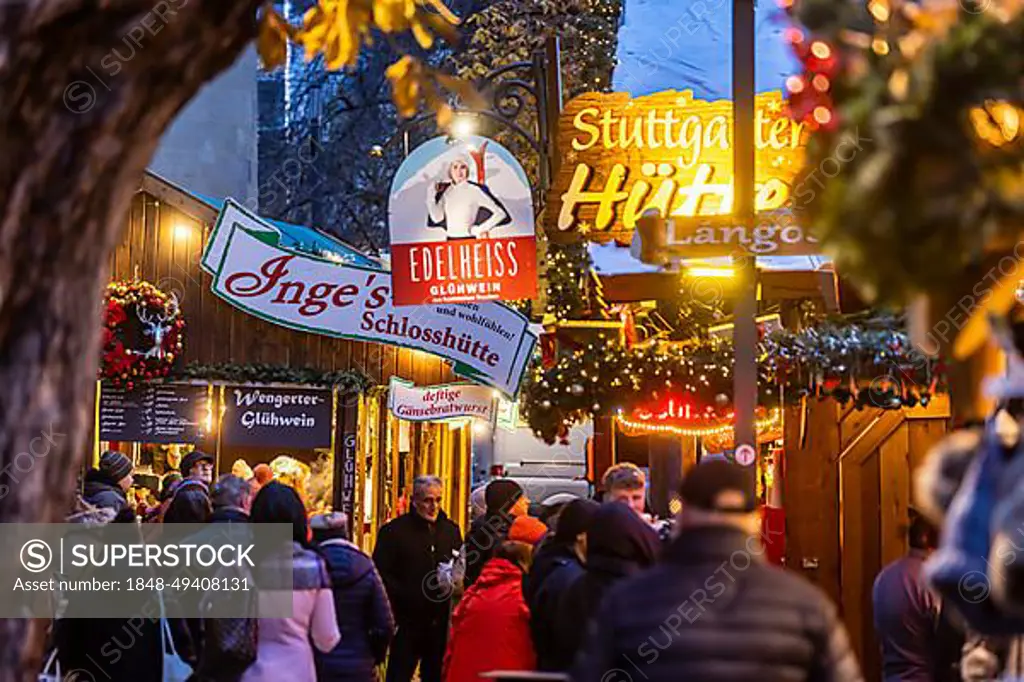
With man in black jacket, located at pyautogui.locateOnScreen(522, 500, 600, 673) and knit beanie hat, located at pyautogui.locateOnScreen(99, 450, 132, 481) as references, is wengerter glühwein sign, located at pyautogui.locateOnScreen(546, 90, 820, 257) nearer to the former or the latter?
man in black jacket, located at pyautogui.locateOnScreen(522, 500, 600, 673)

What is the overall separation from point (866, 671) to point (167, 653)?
19.5ft

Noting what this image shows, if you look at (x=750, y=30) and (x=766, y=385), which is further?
(x=766, y=385)

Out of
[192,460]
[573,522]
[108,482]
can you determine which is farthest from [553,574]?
[192,460]

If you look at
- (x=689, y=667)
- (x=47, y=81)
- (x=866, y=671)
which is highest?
(x=47, y=81)

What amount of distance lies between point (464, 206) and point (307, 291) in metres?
4.58

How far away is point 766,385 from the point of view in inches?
454

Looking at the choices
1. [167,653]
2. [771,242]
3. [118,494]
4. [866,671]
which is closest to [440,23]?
[771,242]

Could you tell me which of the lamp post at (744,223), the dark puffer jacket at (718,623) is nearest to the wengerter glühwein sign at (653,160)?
the lamp post at (744,223)

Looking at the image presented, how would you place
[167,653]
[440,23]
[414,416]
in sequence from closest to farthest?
[440,23] → [167,653] → [414,416]

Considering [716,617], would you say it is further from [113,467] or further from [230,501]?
[113,467]

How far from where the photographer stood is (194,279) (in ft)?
61.0

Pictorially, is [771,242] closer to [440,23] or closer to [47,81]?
[440,23]

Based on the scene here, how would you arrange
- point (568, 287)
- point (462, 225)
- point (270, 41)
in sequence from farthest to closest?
1. point (568, 287)
2. point (462, 225)
3. point (270, 41)

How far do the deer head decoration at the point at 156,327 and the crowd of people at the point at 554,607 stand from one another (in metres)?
4.88
